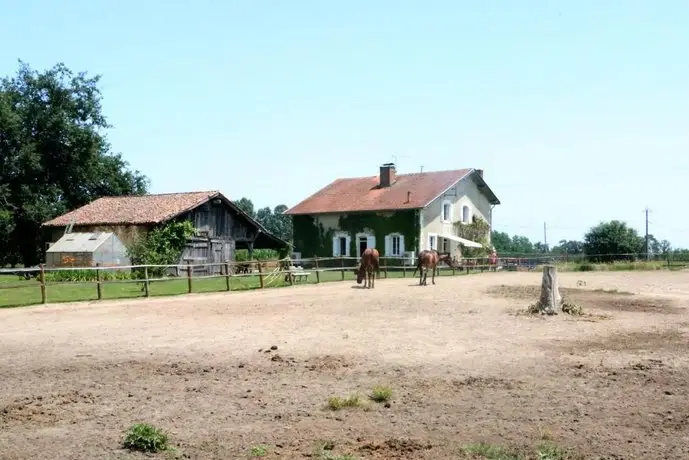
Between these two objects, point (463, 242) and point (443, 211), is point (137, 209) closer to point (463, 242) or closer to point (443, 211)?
point (443, 211)

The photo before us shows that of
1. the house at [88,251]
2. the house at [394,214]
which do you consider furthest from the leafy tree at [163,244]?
the house at [394,214]

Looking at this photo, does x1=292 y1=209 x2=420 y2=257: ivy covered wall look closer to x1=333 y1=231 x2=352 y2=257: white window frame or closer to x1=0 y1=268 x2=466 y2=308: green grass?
x1=333 y1=231 x2=352 y2=257: white window frame

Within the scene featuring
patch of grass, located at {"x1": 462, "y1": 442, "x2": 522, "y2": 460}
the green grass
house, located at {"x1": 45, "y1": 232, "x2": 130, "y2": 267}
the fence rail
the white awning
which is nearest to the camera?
patch of grass, located at {"x1": 462, "y1": 442, "x2": 522, "y2": 460}

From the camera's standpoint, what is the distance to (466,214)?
44719 millimetres

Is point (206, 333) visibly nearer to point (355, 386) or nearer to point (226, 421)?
point (355, 386)

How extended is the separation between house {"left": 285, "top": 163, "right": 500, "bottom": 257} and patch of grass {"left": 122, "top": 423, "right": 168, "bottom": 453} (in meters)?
34.4

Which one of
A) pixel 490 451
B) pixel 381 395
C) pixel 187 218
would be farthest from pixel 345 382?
pixel 187 218

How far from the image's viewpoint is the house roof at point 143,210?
33406 millimetres

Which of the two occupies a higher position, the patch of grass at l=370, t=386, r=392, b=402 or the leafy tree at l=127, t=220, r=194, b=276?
the leafy tree at l=127, t=220, r=194, b=276

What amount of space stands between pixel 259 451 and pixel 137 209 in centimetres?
3154

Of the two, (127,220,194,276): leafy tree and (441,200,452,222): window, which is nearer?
(127,220,194,276): leafy tree

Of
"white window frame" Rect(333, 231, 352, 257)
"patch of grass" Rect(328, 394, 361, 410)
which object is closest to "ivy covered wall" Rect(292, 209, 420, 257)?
"white window frame" Rect(333, 231, 352, 257)

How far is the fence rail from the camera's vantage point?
20375mm

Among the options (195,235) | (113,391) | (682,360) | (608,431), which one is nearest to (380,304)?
(682,360)
